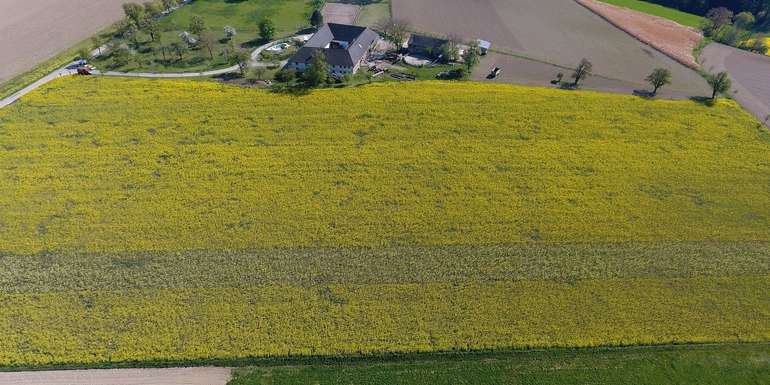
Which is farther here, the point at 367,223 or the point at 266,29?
the point at 266,29

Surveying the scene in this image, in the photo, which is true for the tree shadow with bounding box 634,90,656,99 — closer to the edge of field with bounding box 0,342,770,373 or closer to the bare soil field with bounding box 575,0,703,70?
the bare soil field with bounding box 575,0,703,70

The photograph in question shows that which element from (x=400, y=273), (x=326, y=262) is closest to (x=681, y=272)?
(x=400, y=273)

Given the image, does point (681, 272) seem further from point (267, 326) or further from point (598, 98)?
point (267, 326)

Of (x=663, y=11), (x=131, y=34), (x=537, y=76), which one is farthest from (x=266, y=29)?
(x=663, y=11)

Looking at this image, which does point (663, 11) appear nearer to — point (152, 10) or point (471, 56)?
point (471, 56)

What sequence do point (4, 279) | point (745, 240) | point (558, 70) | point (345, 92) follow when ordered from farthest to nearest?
point (558, 70) < point (345, 92) < point (745, 240) < point (4, 279)

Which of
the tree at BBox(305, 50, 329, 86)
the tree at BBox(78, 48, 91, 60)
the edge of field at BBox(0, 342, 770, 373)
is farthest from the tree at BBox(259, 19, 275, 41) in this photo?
the edge of field at BBox(0, 342, 770, 373)
